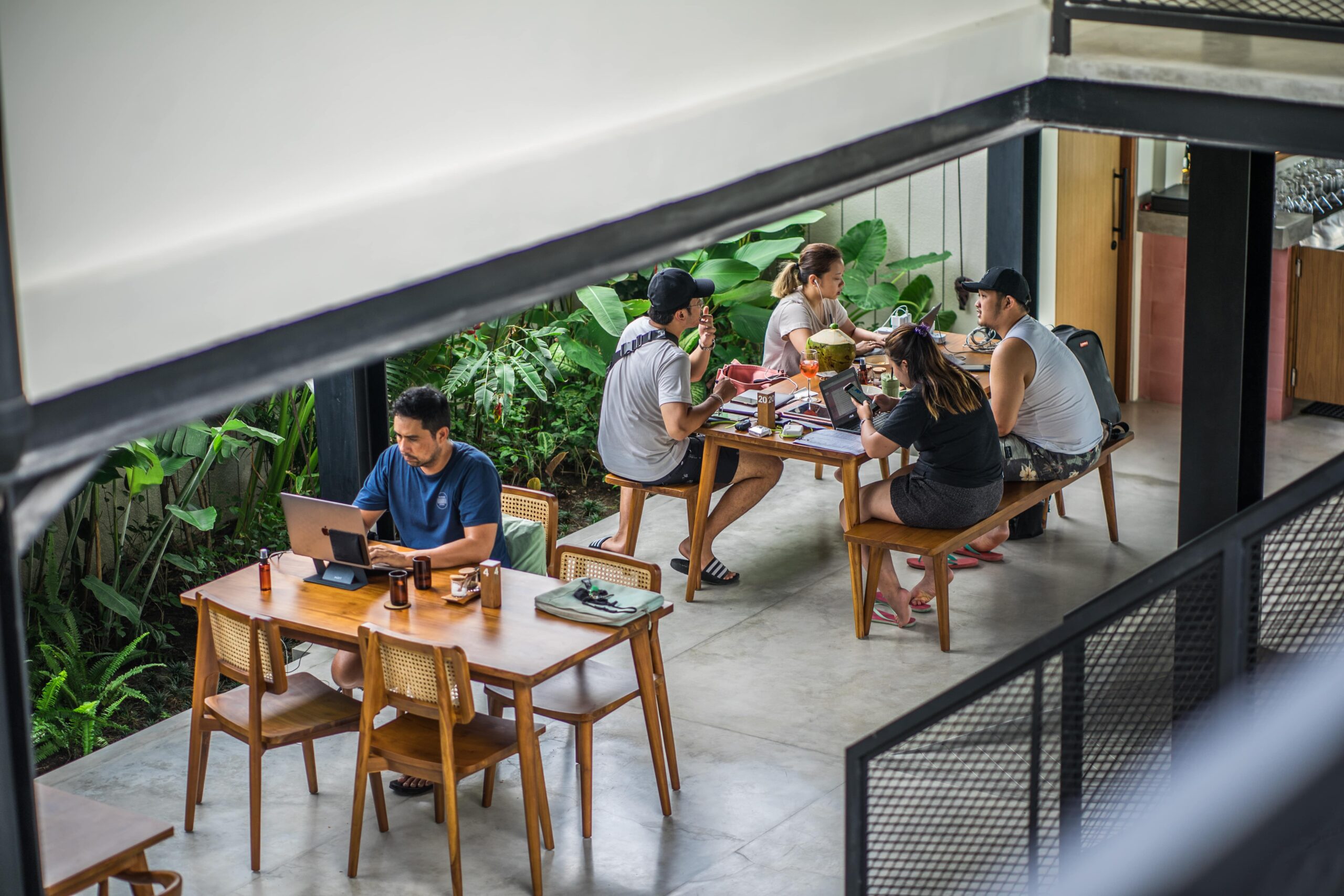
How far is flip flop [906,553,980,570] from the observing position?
7.98m

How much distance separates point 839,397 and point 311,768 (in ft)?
10.0

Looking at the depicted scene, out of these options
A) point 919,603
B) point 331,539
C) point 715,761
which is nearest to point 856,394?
point 919,603

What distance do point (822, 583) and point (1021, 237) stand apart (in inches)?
97.9

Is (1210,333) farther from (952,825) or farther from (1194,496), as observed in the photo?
(952,825)

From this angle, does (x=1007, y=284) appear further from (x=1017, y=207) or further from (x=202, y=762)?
(x=202, y=762)

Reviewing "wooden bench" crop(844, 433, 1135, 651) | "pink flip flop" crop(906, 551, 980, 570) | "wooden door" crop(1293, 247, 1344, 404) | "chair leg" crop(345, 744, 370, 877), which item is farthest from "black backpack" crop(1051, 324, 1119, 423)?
"chair leg" crop(345, 744, 370, 877)

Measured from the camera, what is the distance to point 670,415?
7.38 meters

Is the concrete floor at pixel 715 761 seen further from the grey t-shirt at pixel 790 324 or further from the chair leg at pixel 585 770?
the grey t-shirt at pixel 790 324

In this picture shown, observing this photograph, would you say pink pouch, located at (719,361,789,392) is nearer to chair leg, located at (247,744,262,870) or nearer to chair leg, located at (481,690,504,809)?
chair leg, located at (481,690,504,809)

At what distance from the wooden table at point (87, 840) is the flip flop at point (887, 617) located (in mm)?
3862

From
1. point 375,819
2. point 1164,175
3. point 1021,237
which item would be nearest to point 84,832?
point 375,819

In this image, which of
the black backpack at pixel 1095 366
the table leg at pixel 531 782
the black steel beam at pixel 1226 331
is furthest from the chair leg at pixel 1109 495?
the table leg at pixel 531 782

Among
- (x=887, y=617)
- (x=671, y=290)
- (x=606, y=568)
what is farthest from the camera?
(x=887, y=617)

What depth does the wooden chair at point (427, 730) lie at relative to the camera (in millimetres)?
5023
